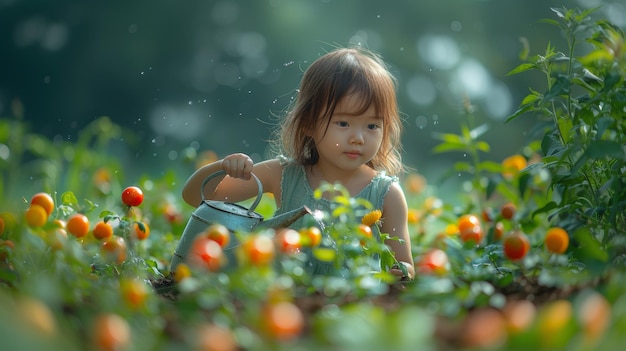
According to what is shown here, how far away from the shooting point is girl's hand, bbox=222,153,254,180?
2.39m

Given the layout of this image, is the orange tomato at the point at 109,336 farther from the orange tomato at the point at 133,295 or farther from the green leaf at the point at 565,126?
the green leaf at the point at 565,126

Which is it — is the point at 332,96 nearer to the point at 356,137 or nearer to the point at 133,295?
the point at 356,137

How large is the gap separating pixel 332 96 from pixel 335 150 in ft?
0.59

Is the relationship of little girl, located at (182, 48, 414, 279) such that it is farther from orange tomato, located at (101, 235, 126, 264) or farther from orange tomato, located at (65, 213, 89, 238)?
orange tomato, located at (65, 213, 89, 238)

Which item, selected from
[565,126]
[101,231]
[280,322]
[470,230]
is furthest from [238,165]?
[280,322]

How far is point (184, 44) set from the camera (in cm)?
688

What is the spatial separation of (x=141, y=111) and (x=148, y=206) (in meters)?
3.47

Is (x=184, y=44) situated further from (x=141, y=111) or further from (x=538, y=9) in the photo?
(x=538, y=9)

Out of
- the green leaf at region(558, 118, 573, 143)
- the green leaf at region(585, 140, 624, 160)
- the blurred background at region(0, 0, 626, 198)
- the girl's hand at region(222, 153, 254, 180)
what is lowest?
the blurred background at region(0, 0, 626, 198)

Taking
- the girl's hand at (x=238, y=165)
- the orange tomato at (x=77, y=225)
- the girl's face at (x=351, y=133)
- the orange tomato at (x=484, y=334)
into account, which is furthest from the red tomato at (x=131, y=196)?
the orange tomato at (x=484, y=334)

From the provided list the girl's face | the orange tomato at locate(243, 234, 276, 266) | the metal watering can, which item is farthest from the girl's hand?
the orange tomato at locate(243, 234, 276, 266)

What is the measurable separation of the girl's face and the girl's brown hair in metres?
0.02

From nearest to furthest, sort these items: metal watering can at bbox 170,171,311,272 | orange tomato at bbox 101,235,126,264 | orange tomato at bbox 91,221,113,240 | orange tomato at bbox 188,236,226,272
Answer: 1. orange tomato at bbox 188,236,226,272
2. orange tomato at bbox 101,235,126,264
3. orange tomato at bbox 91,221,113,240
4. metal watering can at bbox 170,171,311,272

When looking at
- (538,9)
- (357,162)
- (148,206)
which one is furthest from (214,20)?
(357,162)
